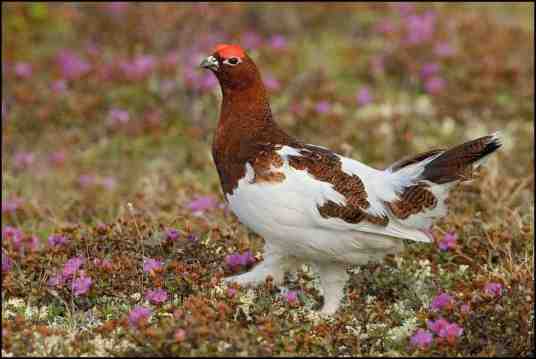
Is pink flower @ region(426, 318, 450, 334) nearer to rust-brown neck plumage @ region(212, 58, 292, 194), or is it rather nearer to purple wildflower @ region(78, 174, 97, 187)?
rust-brown neck plumage @ region(212, 58, 292, 194)

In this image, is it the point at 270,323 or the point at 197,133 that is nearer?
the point at 270,323

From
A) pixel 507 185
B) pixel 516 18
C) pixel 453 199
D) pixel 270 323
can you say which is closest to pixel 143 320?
pixel 270 323

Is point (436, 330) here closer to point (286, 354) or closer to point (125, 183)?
point (286, 354)

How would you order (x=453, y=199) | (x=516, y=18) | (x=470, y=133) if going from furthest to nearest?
1. (x=516, y=18)
2. (x=470, y=133)
3. (x=453, y=199)

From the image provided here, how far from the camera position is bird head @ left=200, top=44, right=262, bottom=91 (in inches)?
189

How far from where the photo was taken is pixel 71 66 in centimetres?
1064

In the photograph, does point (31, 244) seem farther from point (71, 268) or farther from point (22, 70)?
point (22, 70)

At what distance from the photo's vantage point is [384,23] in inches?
473

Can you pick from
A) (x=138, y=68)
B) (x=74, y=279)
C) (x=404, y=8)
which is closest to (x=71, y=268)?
(x=74, y=279)

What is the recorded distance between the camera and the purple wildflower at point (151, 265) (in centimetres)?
473

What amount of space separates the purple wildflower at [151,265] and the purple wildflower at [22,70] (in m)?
6.03

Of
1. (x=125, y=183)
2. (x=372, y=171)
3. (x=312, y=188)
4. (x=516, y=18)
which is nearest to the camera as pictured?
(x=312, y=188)

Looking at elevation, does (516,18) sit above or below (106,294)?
above

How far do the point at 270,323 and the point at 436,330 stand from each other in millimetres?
751
